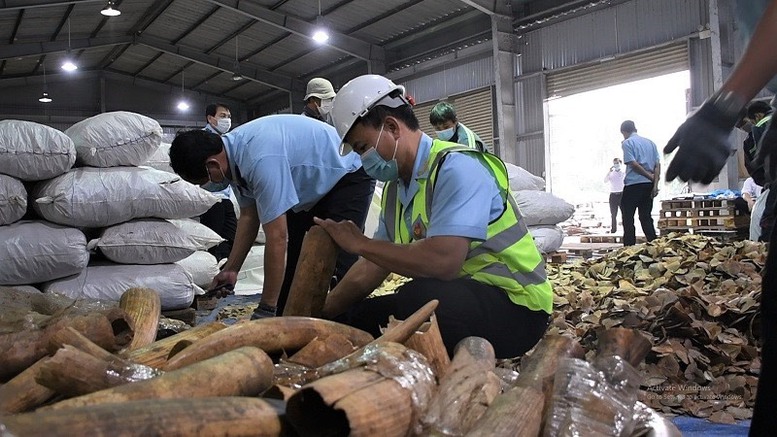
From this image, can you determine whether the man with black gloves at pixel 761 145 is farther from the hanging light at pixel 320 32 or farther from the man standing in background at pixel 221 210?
the hanging light at pixel 320 32

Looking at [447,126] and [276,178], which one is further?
[447,126]

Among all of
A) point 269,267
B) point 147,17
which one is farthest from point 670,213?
point 147,17

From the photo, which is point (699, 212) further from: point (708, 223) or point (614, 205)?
point (614, 205)

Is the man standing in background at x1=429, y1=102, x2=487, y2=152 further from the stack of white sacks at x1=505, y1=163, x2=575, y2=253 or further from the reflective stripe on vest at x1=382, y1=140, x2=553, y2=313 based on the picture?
the reflective stripe on vest at x1=382, y1=140, x2=553, y2=313

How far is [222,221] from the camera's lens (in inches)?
247

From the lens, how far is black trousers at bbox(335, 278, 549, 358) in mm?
1909

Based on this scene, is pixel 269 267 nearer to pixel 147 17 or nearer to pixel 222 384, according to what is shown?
pixel 222 384

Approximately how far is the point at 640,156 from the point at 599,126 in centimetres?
446

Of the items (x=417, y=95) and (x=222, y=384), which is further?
(x=417, y=95)

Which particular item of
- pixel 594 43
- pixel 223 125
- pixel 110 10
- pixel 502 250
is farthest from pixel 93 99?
pixel 502 250

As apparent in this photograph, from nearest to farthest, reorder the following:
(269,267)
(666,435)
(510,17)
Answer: (666,435) < (269,267) < (510,17)

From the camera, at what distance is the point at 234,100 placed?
67.2ft

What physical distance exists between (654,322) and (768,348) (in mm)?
2212

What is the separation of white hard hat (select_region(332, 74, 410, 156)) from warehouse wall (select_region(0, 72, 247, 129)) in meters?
18.0
